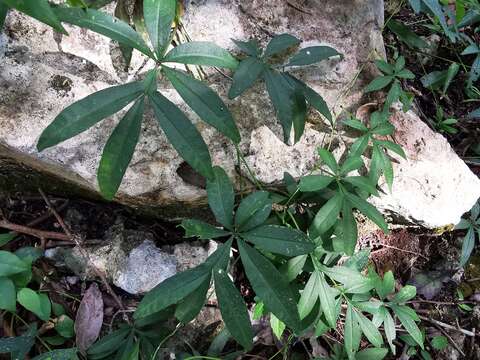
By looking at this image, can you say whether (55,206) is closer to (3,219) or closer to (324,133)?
(3,219)

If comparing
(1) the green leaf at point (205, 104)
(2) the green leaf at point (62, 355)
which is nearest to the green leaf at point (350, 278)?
(1) the green leaf at point (205, 104)

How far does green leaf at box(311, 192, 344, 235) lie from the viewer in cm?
138

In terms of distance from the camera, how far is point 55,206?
5.43 ft

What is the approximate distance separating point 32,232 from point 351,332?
116cm

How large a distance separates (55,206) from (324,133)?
1.03 metres

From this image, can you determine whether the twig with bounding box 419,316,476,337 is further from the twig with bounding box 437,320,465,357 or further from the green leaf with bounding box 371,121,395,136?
the green leaf with bounding box 371,121,395,136

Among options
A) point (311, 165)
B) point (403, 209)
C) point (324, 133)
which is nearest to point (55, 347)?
point (311, 165)

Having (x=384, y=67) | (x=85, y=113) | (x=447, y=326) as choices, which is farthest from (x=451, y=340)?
(x=85, y=113)

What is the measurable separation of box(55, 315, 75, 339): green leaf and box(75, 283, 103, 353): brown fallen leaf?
0.09 ft

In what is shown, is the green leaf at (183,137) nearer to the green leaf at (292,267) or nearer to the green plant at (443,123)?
the green leaf at (292,267)

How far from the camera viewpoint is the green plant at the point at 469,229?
1.96 meters

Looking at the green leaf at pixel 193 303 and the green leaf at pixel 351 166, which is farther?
the green leaf at pixel 351 166

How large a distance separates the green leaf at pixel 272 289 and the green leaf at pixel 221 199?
0.13 metres

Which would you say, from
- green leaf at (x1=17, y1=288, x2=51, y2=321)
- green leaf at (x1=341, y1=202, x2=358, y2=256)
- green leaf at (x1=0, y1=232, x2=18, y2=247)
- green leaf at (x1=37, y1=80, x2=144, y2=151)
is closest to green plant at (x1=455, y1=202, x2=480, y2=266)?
green leaf at (x1=341, y1=202, x2=358, y2=256)
